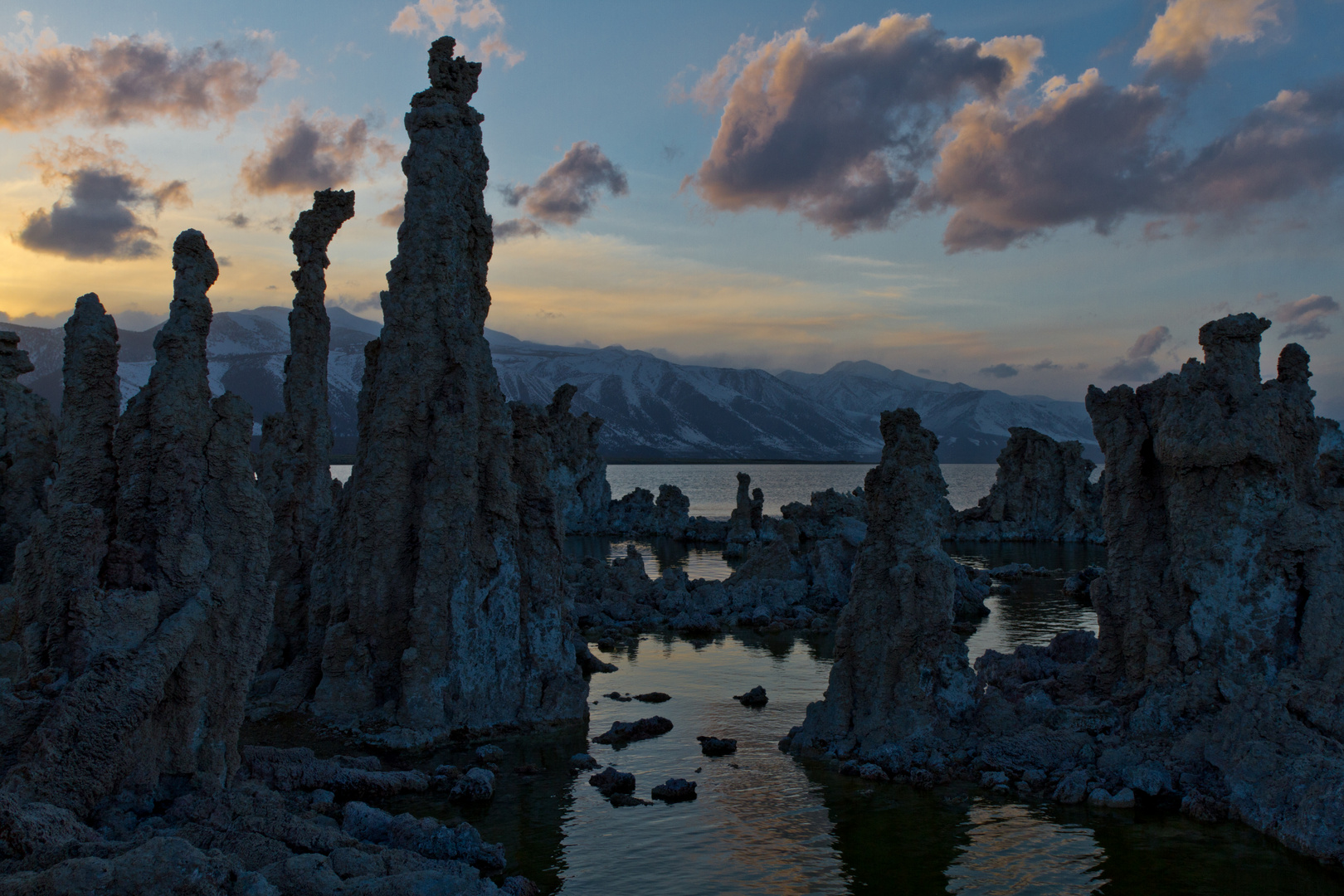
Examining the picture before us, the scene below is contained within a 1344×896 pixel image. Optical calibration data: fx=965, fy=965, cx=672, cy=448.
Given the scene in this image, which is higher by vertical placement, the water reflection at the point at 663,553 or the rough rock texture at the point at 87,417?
the rough rock texture at the point at 87,417

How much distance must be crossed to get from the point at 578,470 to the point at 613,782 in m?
80.2

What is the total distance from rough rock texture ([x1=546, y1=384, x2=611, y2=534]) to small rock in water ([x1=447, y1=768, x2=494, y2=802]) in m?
71.5

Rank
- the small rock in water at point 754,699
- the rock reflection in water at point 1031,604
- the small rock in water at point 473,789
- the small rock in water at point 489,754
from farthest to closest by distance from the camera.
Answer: the rock reflection in water at point 1031,604 < the small rock in water at point 754,699 < the small rock in water at point 489,754 < the small rock in water at point 473,789

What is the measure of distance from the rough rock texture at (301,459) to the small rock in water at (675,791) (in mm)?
10293

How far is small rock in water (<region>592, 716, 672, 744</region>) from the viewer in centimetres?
2425

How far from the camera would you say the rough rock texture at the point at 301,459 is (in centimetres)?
2672

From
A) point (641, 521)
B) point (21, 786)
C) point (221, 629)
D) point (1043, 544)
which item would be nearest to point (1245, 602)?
point (221, 629)

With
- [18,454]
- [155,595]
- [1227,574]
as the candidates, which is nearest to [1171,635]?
[1227,574]

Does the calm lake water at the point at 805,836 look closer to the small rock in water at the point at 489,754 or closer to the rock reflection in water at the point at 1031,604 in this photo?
the small rock in water at the point at 489,754

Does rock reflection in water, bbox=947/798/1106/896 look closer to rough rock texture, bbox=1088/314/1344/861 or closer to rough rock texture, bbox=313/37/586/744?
rough rock texture, bbox=1088/314/1344/861

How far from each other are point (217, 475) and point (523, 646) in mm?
→ 10354

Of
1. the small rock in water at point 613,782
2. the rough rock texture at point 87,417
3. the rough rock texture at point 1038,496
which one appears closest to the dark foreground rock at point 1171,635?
the small rock in water at point 613,782

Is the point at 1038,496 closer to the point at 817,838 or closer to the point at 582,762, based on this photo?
the point at 582,762

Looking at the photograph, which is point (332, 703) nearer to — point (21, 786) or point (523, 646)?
point (523, 646)
